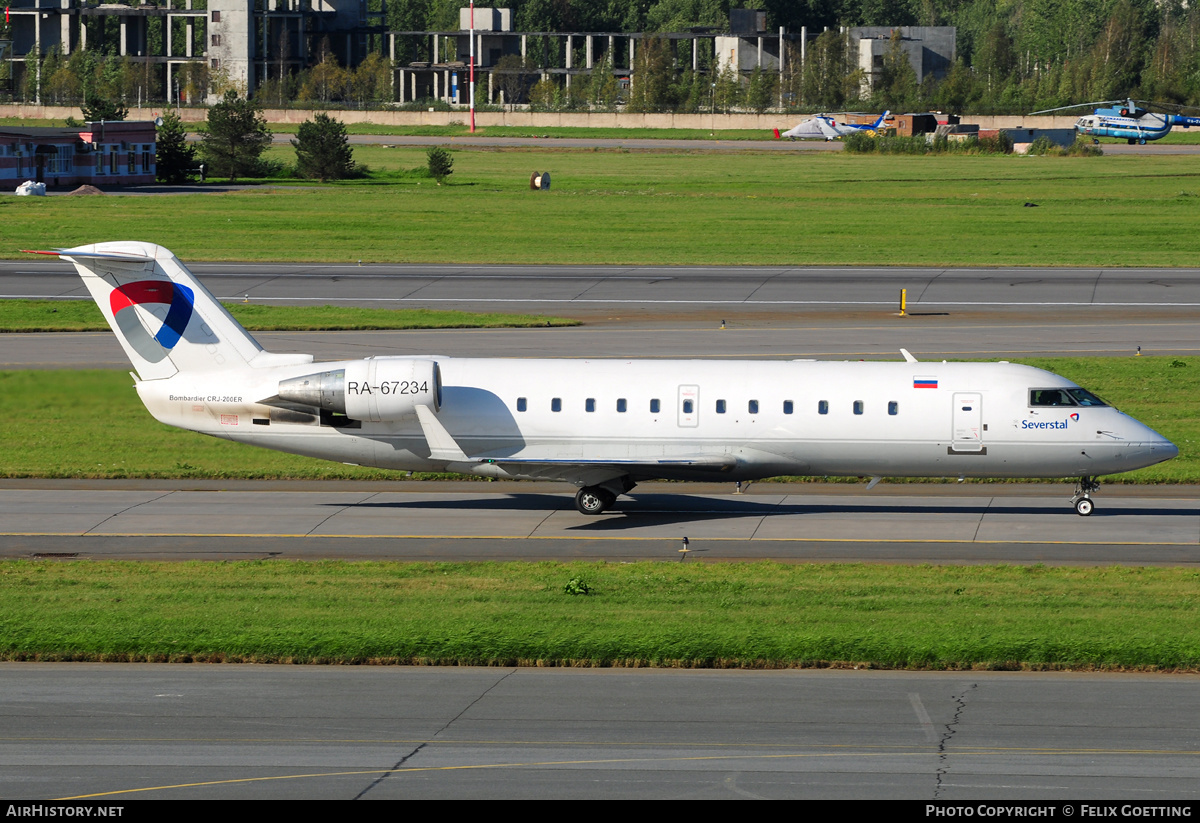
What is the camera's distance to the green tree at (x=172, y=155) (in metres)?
117

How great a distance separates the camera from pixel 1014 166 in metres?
131

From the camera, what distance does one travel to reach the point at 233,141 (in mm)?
121438

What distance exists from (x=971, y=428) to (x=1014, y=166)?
107043 millimetres

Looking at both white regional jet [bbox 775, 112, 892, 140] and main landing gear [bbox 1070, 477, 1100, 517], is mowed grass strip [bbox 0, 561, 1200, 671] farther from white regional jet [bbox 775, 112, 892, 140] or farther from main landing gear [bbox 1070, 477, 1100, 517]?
white regional jet [bbox 775, 112, 892, 140]

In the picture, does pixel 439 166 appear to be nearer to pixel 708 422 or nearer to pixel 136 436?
pixel 136 436

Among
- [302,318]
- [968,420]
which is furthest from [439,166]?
[968,420]

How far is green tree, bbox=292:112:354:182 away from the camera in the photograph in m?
119

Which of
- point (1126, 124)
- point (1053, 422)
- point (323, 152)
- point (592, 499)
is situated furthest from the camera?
point (1126, 124)

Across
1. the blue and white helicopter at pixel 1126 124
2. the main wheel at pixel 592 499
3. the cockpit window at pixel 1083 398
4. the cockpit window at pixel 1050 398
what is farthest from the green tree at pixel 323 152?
the cockpit window at pixel 1083 398

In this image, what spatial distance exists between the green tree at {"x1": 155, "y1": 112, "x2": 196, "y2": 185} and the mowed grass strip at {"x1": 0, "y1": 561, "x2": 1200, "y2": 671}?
312ft

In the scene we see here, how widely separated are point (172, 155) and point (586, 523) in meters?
94.9

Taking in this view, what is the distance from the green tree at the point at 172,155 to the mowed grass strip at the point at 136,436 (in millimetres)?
79434

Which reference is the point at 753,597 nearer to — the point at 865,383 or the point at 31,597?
the point at 865,383

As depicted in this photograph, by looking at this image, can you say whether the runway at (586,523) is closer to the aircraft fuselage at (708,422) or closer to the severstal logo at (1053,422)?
the aircraft fuselage at (708,422)
